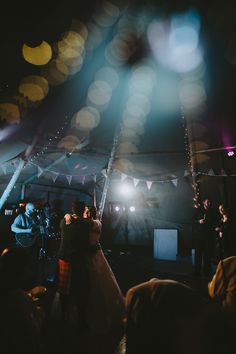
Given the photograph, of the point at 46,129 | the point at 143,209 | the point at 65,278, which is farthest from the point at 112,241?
the point at 65,278

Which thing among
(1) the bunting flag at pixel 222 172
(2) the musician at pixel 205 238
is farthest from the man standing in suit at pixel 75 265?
(1) the bunting flag at pixel 222 172

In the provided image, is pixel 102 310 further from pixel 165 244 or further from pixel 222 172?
pixel 165 244

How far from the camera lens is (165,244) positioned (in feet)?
40.5

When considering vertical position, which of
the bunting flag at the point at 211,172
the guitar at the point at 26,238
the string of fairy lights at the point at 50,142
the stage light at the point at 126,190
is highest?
the string of fairy lights at the point at 50,142

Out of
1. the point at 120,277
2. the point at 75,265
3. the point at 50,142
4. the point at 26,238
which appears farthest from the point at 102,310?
the point at 50,142

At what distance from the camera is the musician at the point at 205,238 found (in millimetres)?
8453

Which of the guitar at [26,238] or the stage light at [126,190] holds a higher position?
the stage light at [126,190]

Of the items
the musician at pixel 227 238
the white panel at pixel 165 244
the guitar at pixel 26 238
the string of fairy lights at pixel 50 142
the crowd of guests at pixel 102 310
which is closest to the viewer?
the crowd of guests at pixel 102 310

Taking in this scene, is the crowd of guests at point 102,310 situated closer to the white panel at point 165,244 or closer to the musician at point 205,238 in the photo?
the musician at point 205,238

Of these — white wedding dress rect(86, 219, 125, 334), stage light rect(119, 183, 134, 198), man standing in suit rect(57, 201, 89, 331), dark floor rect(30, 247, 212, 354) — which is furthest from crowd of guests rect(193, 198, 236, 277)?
stage light rect(119, 183, 134, 198)

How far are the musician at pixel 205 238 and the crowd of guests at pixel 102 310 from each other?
413 centimetres

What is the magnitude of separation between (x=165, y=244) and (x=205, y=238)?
4.02m

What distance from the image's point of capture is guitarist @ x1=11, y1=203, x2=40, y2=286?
7.97 meters

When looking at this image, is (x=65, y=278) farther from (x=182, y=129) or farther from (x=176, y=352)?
(x=182, y=129)
